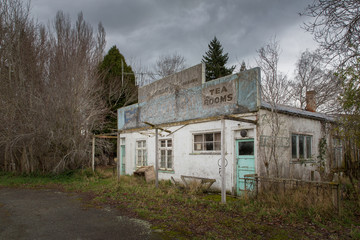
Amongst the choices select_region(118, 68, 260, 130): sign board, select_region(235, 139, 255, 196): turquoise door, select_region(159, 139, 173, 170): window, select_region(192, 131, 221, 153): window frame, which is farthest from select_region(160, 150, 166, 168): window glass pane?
select_region(235, 139, 255, 196): turquoise door

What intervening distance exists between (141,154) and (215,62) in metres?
16.8

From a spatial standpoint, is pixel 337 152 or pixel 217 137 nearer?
pixel 217 137

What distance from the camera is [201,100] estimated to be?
1156 cm

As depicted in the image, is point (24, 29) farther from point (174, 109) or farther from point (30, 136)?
point (174, 109)

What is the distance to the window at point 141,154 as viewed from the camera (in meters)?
14.5

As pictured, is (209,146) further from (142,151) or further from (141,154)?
(141,154)

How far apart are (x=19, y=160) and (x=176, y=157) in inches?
411

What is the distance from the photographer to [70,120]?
590 inches

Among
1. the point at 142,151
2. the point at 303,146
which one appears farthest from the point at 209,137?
the point at 142,151

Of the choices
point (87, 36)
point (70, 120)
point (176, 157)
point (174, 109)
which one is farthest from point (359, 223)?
point (87, 36)

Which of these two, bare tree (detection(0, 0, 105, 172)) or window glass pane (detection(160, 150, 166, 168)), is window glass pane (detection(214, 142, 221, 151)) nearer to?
window glass pane (detection(160, 150, 166, 168))

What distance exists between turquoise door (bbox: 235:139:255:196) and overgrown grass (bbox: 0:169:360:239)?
0.67 m

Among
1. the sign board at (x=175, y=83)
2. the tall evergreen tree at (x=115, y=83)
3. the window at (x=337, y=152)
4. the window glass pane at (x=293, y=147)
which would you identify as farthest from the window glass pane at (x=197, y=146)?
the tall evergreen tree at (x=115, y=83)

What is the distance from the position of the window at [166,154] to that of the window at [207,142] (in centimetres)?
181
